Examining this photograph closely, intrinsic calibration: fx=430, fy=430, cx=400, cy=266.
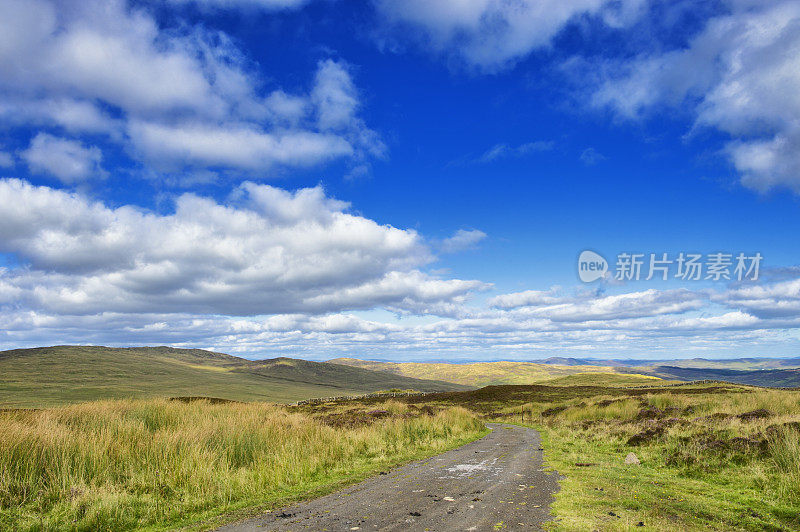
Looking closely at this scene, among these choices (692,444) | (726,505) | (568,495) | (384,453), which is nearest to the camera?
(726,505)

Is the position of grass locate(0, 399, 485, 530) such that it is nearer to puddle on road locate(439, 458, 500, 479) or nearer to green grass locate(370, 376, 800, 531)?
puddle on road locate(439, 458, 500, 479)

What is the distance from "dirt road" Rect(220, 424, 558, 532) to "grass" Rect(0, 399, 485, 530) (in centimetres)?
121

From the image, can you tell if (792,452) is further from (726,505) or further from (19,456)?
(19,456)

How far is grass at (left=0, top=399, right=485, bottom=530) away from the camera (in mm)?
9133

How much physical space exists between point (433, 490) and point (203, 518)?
531 centimetres

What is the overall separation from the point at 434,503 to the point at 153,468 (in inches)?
294

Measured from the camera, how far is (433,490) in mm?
10852

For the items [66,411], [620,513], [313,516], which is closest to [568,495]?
[620,513]

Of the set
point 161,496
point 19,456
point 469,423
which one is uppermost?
point 19,456

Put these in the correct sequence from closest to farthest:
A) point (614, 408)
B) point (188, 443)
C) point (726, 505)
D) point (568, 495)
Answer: point (726, 505) → point (568, 495) → point (188, 443) → point (614, 408)

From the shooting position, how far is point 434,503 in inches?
374

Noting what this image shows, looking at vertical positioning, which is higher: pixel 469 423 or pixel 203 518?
pixel 203 518

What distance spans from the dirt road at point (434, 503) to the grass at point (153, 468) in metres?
1.21

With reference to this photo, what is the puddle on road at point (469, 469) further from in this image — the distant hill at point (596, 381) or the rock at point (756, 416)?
the distant hill at point (596, 381)
